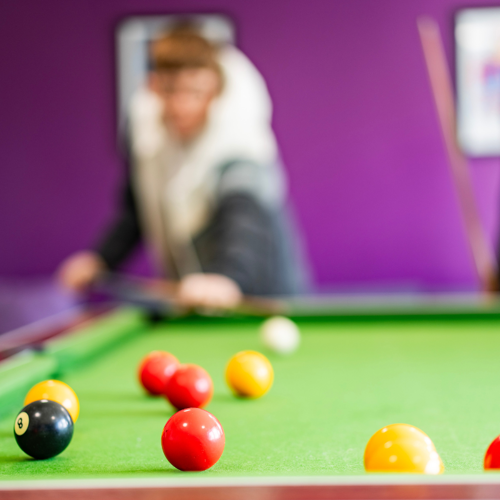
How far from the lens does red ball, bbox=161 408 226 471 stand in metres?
0.72

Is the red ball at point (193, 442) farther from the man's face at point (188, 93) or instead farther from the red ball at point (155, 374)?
A: the man's face at point (188, 93)

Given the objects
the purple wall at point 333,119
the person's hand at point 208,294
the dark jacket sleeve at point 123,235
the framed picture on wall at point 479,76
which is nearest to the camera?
the person's hand at point 208,294

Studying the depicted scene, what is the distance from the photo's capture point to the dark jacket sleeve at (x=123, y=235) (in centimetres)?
326

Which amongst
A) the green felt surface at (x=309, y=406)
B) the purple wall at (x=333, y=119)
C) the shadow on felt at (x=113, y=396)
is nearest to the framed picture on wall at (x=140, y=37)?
the purple wall at (x=333, y=119)

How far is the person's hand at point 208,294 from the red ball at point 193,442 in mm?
1389

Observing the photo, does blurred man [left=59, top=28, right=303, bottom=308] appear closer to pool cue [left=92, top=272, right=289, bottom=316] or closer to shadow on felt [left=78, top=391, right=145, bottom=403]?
pool cue [left=92, top=272, right=289, bottom=316]

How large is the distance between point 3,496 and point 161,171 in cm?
277

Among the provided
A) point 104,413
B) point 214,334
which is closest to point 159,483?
point 104,413

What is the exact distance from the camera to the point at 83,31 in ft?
14.3

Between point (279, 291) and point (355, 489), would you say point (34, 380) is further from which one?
point (279, 291)

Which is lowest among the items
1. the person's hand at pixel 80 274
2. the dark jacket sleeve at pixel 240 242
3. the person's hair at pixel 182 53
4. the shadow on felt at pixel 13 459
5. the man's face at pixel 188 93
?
the person's hand at pixel 80 274

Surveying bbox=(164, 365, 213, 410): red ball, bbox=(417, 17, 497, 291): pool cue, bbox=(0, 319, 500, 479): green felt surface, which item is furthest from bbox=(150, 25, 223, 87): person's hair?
bbox=(164, 365, 213, 410): red ball

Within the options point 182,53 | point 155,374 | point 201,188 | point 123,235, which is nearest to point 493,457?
point 155,374

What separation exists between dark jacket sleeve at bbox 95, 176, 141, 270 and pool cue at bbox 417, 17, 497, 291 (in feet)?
6.19
